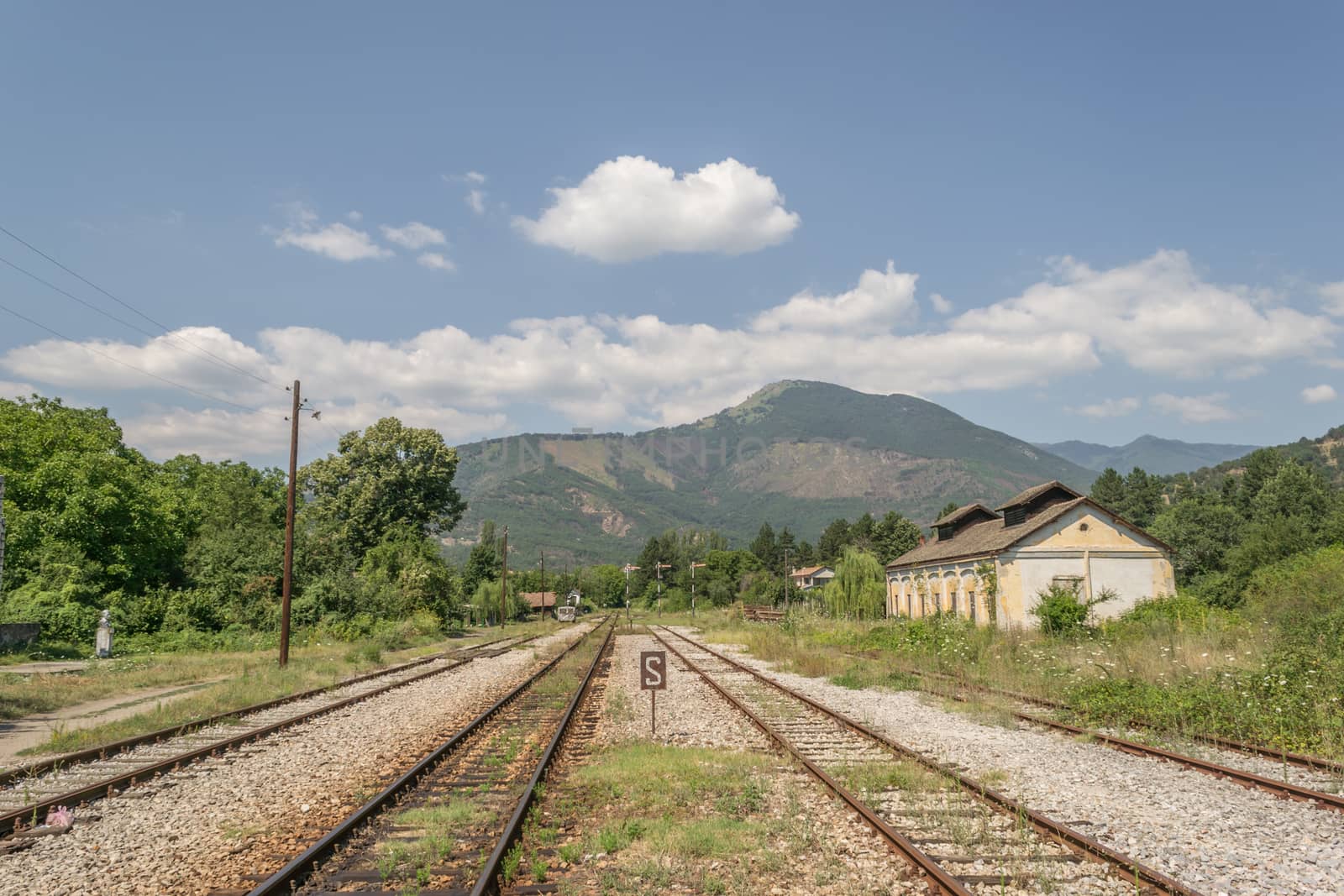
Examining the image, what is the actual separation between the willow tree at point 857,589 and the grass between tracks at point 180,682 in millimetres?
27492

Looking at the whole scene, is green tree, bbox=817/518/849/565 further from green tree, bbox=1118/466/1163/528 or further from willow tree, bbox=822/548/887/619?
willow tree, bbox=822/548/887/619

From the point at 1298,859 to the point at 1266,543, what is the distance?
57981 millimetres

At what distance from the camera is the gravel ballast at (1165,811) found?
23.0ft

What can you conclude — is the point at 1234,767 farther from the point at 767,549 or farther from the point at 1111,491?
the point at 767,549

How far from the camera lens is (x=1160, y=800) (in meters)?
9.32

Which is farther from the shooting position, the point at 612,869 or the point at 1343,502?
the point at 1343,502

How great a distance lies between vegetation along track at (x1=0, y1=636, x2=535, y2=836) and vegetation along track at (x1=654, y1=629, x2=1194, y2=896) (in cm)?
858

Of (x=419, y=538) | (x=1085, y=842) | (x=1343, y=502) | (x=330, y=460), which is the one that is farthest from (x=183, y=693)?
(x=1343, y=502)

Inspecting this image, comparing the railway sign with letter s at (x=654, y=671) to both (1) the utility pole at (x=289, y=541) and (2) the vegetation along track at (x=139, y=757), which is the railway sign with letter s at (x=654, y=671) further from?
(1) the utility pole at (x=289, y=541)

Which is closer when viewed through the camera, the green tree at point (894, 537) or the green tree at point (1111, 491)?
the green tree at point (1111, 491)

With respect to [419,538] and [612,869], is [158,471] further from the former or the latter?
[612,869]

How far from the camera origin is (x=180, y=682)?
77.3 ft

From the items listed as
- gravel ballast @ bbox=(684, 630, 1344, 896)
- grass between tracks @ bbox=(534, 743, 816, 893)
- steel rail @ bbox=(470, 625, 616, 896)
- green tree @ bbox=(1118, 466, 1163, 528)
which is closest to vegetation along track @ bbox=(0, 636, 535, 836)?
steel rail @ bbox=(470, 625, 616, 896)

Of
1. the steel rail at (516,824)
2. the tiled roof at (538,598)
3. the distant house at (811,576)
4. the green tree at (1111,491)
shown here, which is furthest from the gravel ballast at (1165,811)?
the distant house at (811,576)
